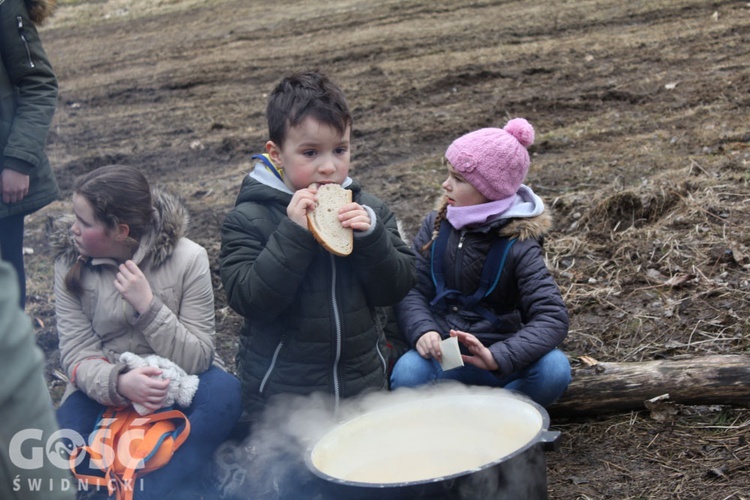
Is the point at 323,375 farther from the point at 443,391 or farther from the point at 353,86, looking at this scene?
the point at 353,86

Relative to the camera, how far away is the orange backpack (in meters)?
2.63

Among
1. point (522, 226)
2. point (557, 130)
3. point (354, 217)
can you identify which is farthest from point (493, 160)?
point (557, 130)

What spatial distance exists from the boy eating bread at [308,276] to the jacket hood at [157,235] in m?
0.21

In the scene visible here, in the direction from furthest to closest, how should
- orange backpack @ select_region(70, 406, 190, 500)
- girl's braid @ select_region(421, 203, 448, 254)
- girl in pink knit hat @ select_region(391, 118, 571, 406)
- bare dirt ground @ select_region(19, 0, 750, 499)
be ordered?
bare dirt ground @ select_region(19, 0, 750, 499)
girl's braid @ select_region(421, 203, 448, 254)
girl in pink knit hat @ select_region(391, 118, 571, 406)
orange backpack @ select_region(70, 406, 190, 500)

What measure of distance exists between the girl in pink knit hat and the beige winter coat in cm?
75

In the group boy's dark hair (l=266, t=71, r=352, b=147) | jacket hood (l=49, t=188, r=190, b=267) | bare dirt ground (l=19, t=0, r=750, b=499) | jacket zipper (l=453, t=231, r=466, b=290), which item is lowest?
bare dirt ground (l=19, t=0, r=750, b=499)

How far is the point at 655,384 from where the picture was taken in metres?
2.98

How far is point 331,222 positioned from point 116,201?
0.80m

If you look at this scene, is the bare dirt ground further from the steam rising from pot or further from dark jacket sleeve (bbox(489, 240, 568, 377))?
the steam rising from pot

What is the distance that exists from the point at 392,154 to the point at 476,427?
4.60m

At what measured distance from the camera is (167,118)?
8602mm

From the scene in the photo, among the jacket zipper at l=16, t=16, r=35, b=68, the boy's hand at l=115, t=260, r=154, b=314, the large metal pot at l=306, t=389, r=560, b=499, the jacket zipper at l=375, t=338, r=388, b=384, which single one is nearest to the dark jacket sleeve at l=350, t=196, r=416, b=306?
the jacket zipper at l=375, t=338, r=388, b=384

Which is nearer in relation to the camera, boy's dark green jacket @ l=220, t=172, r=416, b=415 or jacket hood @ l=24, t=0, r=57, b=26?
boy's dark green jacket @ l=220, t=172, r=416, b=415

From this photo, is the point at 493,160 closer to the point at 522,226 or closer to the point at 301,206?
the point at 522,226
